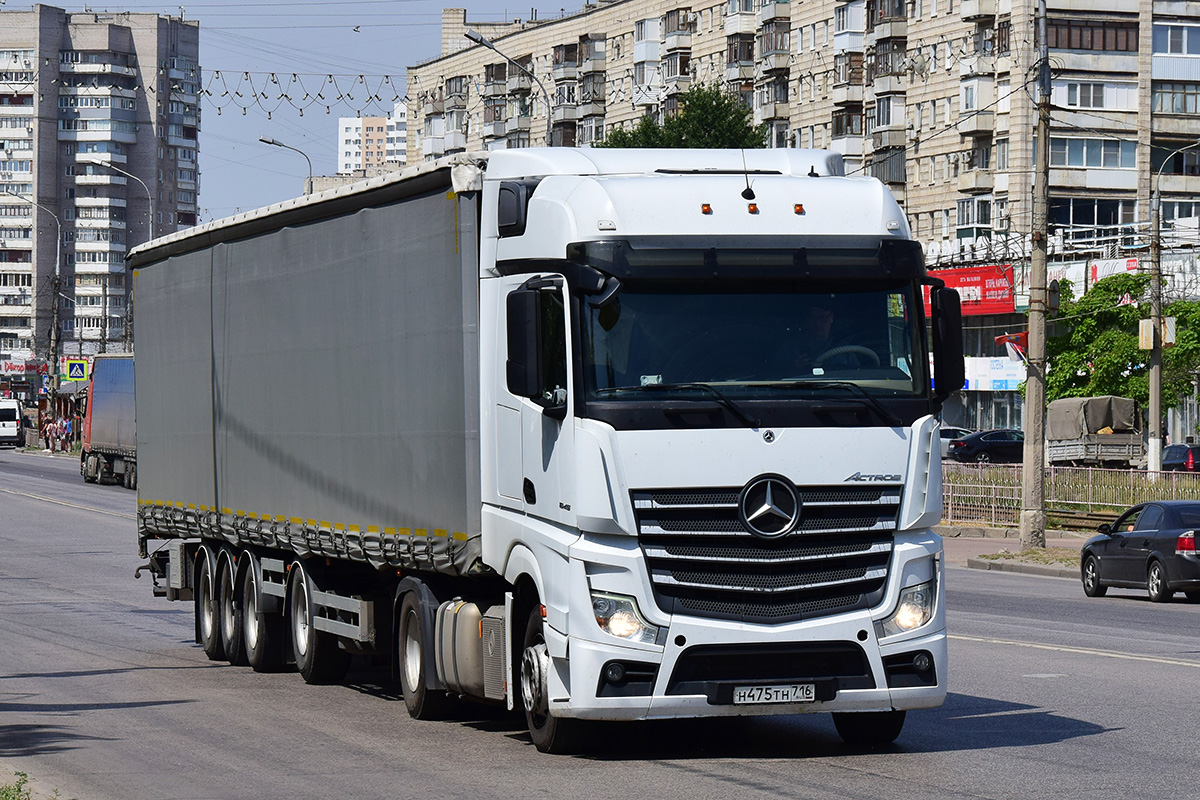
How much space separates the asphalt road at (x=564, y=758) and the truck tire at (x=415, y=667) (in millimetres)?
115

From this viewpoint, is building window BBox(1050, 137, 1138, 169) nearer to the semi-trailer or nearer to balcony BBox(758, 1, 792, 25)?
balcony BBox(758, 1, 792, 25)

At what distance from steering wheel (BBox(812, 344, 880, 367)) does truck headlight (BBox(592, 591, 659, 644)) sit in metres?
1.65

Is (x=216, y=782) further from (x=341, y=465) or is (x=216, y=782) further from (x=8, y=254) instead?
(x=8, y=254)

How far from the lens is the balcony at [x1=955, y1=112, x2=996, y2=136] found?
245ft

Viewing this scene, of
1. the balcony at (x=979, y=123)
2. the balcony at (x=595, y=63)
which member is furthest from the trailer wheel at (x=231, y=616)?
the balcony at (x=595, y=63)

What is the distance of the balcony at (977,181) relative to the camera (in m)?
74.9

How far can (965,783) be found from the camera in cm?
960

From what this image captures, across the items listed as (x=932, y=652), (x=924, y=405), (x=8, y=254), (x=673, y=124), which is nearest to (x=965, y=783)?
(x=932, y=652)

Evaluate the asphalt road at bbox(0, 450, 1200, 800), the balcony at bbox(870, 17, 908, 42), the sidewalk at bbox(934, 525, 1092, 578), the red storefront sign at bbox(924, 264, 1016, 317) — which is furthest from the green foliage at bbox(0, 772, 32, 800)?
the balcony at bbox(870, 17, 908, 42)

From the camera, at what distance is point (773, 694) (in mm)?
10039

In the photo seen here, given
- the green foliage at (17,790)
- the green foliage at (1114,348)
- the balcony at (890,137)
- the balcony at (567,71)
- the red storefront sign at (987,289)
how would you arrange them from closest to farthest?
the green foliage at (17,790) < the green foliage at (1114,348) < the red storefront sign at (987,289) < the balcony at (890,137) < the balcony at (567,71)

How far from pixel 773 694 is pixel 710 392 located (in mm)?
1606

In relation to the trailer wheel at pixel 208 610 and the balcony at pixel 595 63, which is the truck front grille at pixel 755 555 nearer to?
the trailer wheel at pixel 208 610

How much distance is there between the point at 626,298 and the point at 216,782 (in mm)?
3303
